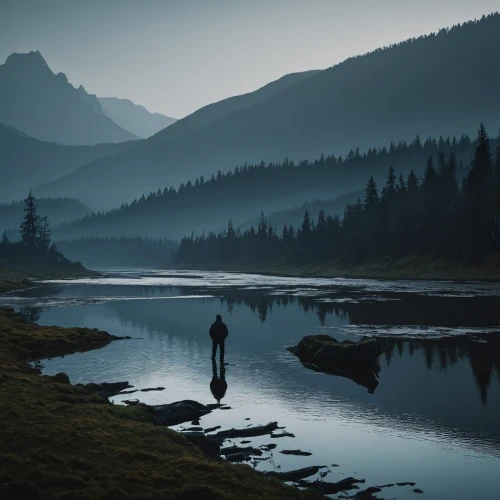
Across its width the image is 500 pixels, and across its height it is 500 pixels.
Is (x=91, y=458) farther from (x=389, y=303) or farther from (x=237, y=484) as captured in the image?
(x=389, y=303)

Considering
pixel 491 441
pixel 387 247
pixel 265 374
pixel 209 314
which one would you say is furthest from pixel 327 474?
pixel 387 247

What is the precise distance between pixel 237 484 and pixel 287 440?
686cm

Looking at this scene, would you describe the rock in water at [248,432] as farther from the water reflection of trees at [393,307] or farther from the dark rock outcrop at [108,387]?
the water reflection of trees at [393,307]

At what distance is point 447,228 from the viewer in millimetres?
163750

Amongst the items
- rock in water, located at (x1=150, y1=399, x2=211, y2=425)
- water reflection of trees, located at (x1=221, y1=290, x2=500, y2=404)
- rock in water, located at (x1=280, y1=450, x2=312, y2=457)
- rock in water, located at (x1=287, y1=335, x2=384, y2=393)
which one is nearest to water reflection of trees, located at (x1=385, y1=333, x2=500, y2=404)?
water reflection of trees, located at (x1=221, y1=290, x2=500, y2=404)

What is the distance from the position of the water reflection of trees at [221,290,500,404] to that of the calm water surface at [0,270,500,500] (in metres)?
0.14

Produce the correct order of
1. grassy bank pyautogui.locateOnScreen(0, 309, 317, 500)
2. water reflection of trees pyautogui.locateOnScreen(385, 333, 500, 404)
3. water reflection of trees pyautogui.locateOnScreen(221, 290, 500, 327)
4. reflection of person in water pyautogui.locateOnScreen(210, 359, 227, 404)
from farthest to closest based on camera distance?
1. water reflection of trees pyautogui.locateOnScreen(221, 290, 500, 327)
2. water reflection of trees pyautogui.locateOnScreen(385, 333, 500, 404)
3. reflection of person in water pyautogui.locateOnScreen(210, 359, 227, 404)
4. grassy bank pyautogui.locateOnScreen(0, 309, 317, 500)

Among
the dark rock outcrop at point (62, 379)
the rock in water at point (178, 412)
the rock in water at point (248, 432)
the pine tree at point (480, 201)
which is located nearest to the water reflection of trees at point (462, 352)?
the rock in water at point (248, 432)

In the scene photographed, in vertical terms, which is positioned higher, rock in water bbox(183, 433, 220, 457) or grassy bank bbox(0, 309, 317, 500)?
grassy bank bbox(0, 309, 317, 500)

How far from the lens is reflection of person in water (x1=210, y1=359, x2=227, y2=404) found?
3241cm

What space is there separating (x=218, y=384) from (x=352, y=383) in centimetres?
824

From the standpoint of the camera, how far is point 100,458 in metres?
18.8

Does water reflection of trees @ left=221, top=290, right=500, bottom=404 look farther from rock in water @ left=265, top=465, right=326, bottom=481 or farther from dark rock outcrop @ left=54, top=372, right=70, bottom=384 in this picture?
dark rock outcrop @ left=54, top=372, right=70, bottom=384

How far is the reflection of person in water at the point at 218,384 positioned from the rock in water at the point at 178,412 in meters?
2.16
